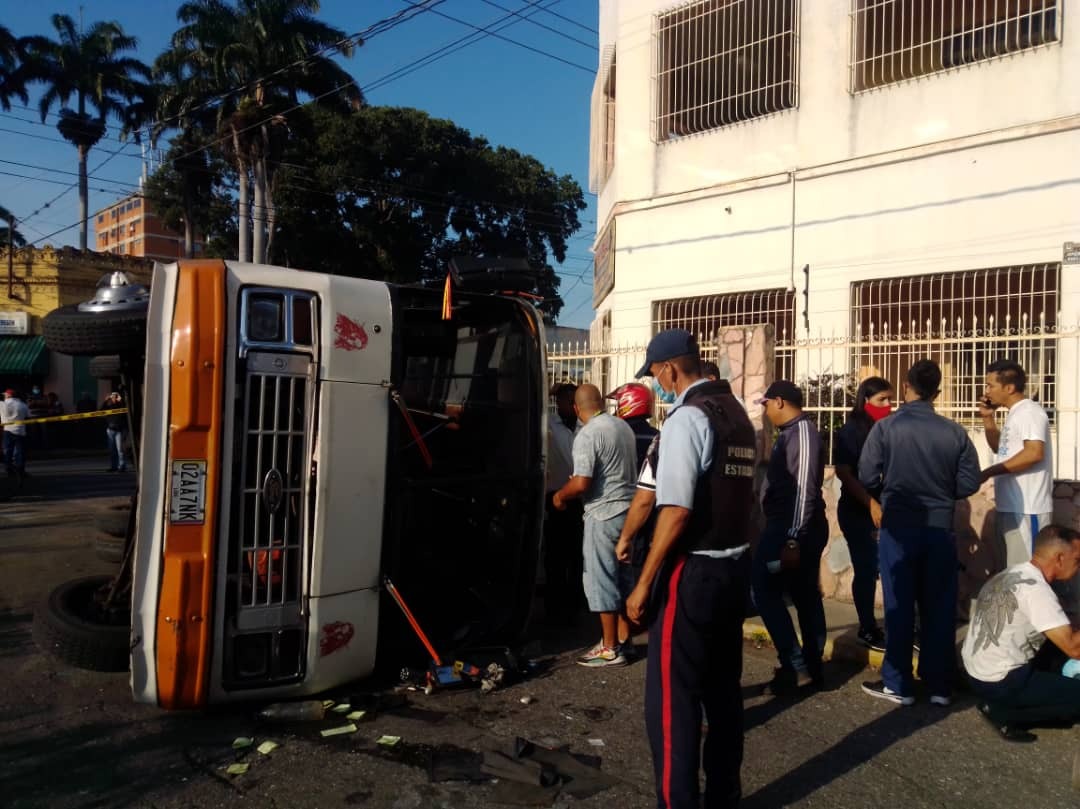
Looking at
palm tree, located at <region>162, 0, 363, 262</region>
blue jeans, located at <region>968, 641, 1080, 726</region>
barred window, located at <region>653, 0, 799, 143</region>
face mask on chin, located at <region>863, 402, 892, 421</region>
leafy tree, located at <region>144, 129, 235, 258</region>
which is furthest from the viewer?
leafy tree, located at <region>144, 129, 235, 258</region>

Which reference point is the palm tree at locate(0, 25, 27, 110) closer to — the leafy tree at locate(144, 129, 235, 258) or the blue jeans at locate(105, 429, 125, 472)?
the leafy tree at locate(144, 129, 235, 258)

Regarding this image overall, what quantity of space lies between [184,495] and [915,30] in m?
10.5

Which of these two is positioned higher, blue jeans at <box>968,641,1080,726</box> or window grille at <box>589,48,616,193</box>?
window grille at <box>589,48,616,193</box>

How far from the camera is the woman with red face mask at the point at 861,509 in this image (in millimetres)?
5598

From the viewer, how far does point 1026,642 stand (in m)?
4.21

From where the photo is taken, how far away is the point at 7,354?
27.3m

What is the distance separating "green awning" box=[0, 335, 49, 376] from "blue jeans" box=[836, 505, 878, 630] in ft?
89.6

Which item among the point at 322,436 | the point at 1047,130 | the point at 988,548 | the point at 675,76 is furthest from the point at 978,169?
the point at 322,436

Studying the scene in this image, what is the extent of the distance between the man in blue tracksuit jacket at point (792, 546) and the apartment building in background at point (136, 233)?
82.1 m

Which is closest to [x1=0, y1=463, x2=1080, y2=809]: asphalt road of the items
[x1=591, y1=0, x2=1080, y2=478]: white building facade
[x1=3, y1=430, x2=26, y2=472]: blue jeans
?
[x1=591, y1=0, x2=1080, y2=478]: white building facade

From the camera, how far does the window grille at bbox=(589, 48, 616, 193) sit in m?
15.4

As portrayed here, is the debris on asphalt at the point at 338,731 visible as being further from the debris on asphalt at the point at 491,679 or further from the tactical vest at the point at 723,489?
the tactical vest at the point at 723,489

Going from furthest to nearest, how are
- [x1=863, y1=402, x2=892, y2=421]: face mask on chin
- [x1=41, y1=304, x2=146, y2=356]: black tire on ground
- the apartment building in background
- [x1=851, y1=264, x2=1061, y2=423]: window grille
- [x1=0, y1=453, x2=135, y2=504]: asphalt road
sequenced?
the apartment building in background, [x1=0, y1=453, x2=135, y2=504]: asphalt road, [x1=851, y1=264, x2=1061, y2=423]: window grille, [x1=863, y1=402, x2=892, y2=421]: face mask on chin, [x1=41, y1=304, x2=146, y2=356]: black tire on ground

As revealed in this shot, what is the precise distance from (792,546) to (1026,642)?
3.88 ft
